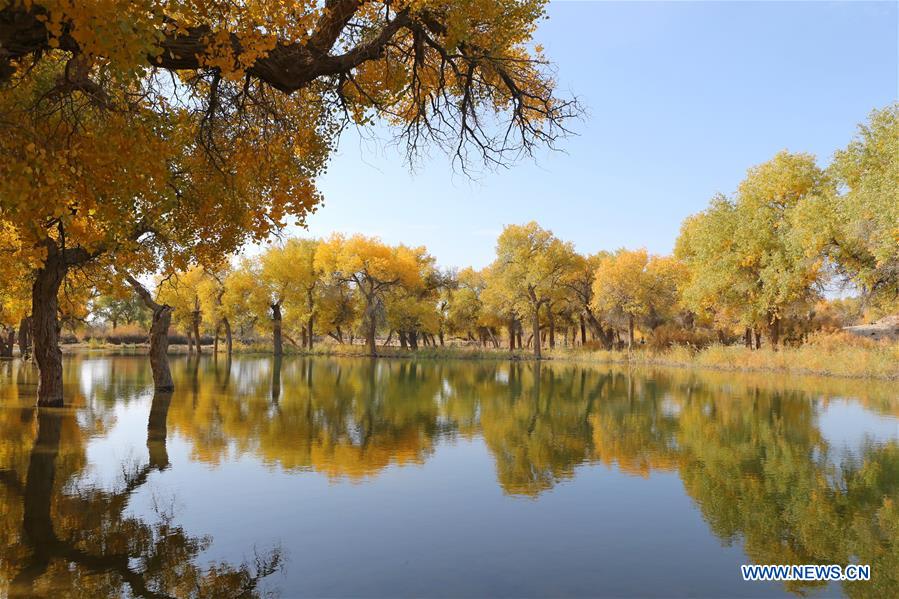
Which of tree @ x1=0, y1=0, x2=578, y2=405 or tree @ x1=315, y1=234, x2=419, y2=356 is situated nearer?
tree @ x1=0, y1=0, x2=578, y2=405

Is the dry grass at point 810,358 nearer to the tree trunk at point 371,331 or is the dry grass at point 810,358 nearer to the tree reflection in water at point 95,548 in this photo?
the tree trunk at point 371,331

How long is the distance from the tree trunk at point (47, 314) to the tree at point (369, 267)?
126ft

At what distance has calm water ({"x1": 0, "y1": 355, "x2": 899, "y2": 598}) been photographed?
5922 mm

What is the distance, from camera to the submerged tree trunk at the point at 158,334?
66.5 feet

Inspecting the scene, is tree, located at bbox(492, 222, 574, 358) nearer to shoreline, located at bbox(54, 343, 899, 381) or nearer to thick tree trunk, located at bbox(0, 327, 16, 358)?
shoreline, located at bbox(54, 343, 899, 381)

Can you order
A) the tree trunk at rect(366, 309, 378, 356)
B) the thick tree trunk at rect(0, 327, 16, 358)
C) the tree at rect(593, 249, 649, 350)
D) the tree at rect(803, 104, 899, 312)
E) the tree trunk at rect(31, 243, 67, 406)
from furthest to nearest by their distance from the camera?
the tree trunk at rect(366, 309, 378, 356), the tree at rect(593, 249, 649, 350), the thick tree trunk at rect(0, 327, 16, 358), the tree at rect(803, 104, 899, 312), the tree trunk at rect(31, 243, 67, 406)

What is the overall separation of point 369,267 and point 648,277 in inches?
962

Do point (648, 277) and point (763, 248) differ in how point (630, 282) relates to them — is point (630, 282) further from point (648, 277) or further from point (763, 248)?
point (763, 248)

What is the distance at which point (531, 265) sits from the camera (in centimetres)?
5459

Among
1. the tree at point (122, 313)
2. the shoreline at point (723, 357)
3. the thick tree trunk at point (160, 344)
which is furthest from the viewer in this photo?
the tree at point (122, 313)

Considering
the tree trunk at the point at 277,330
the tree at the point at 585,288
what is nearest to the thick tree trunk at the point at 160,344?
the tree trunk at the point at 277,330

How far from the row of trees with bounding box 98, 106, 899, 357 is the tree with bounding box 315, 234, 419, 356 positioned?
0.42ft

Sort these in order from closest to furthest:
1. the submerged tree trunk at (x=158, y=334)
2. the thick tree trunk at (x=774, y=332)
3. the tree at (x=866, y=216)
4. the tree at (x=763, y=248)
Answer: the submerged tree trunk at (x=158, y=334) → the tree at (x=866, y=216) → the tree at (x=763, y=248) → the thick tree trunk at (x=774, y=332)

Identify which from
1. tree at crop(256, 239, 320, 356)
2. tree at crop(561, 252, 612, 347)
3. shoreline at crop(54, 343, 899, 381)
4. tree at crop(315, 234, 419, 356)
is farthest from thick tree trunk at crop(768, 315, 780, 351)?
tree at crop(256, 239, 320, 356)
